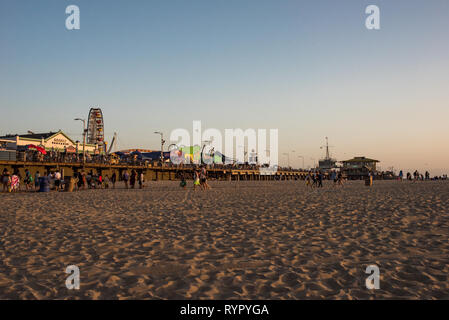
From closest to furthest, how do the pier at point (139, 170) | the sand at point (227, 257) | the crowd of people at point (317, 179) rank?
the sand at point (227, 257), the crowd of people at point (317, 179), the pier at point (139, 170)

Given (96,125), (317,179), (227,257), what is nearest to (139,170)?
(96,125)

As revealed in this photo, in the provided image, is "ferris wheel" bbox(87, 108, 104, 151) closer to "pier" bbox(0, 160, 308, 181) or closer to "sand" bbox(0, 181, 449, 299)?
"pier" bbox(0, 160, 308, 181)

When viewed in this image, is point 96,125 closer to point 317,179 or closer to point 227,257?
point 317,179

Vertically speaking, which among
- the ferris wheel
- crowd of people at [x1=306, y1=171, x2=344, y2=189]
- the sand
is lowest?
the sand

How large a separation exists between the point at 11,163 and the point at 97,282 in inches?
1775

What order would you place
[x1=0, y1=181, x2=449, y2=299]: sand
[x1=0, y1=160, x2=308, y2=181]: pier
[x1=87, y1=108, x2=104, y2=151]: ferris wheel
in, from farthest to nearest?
[x1=87, y1=108, x2=104, y2=151]: ferris wheel
[x1=0, y1=160, x2=308, y2=181]: pier
[x1=0, y1=181, x2=449, y2=299]: sand

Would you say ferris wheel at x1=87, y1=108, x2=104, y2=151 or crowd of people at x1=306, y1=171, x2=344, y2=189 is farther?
ferris wheel at x1=87, y1=108, x2=104, y2=151

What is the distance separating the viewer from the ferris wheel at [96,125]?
74938mm

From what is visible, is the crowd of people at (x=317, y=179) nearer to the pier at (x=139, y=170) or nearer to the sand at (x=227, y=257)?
the sand at (x=227, y=257)

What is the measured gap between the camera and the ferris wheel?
74.9m

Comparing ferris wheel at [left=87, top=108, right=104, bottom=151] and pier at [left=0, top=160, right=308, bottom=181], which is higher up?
ferris wheel at [left=87, top=108, right=104, bottom=151]

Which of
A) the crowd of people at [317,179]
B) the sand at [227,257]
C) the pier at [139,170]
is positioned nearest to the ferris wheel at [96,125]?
the pier at [139,170]

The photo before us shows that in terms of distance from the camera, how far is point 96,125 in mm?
75000

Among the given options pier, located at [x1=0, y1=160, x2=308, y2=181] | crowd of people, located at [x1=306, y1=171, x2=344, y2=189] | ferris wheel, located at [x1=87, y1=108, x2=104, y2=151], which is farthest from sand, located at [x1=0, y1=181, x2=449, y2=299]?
ferris wheel, located at [x1=87, y1=108, x2=104, y2=151]
